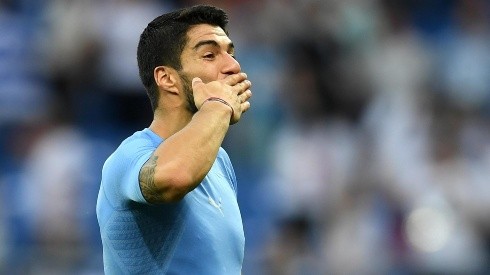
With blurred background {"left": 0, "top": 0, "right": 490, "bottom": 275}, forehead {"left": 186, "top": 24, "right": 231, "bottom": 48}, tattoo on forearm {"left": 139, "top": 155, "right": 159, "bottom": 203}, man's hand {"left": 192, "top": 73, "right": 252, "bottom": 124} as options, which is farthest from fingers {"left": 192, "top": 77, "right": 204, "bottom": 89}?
blurred background {"left": 0, "top": 0, "right": 490, "bottom": 275}

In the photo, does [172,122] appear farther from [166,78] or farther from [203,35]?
[203,35]

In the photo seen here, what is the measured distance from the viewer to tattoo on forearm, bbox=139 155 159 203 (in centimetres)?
337

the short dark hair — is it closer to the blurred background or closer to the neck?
the neck

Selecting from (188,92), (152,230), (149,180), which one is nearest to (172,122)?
(188,92)

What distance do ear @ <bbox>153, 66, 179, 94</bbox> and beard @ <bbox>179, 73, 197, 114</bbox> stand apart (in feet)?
0.13

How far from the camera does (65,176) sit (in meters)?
8.52

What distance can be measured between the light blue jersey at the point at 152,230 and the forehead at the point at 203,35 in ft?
1.41

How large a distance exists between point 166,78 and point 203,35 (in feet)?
0.75

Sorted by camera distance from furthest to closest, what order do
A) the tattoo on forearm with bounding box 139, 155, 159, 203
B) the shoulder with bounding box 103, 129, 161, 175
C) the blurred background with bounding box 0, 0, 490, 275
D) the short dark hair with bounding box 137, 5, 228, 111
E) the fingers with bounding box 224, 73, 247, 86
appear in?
the blurred background with bounding box 0, 0, 490, 275 < the short dark hair with bounding box 137, 5, 228, 111 < the fingers with bounding box 224, 73, 247, 86 < the shoulder with bounding box 103, 129, 161, 175 < the tattoo on forearm with bounding box 139, 155, 159, 203

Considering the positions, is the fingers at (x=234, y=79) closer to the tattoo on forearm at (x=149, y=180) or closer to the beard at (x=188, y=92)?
the beard at (x=188, y=92)

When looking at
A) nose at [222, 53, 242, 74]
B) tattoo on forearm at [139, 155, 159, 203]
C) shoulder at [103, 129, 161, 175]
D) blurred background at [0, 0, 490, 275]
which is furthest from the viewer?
blurred background at [0, 0, 490, 275]

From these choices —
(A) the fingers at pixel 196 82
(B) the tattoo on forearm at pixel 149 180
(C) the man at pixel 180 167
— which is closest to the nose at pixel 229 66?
(C) the man at pixel 180 167

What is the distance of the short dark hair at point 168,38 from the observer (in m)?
4.04

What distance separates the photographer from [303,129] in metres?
9.43
